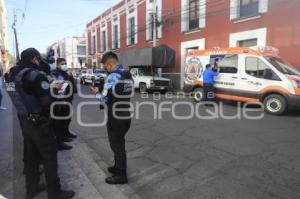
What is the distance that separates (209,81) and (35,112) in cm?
893

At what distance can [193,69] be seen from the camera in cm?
1273

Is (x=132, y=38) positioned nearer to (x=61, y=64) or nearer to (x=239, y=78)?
(x=239, y=78)

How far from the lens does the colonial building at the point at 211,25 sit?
1253 cm

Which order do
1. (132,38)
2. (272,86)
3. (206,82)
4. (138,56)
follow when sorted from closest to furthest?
(272,86)
(206,82)
(138,56)
(132,38)

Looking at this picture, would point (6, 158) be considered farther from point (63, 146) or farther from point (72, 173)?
point (72, 173)

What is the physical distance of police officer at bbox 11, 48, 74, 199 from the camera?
9.59 feet

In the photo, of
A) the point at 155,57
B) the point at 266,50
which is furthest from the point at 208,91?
the point at 155,57

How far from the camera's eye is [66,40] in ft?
238

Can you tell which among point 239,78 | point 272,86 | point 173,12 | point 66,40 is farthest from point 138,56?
point 66,40

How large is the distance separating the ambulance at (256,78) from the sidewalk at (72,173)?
22.8ft

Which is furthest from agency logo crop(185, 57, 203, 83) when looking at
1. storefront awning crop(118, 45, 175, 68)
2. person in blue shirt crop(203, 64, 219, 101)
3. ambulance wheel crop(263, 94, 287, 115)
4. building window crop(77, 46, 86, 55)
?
building window crop(77, 46, 86, 55)

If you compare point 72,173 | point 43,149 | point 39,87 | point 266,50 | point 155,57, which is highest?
point 155,57

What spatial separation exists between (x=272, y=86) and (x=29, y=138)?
8.55 metres

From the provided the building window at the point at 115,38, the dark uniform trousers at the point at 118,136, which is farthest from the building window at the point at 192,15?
the dark uniform trousers at the point at 118,136
